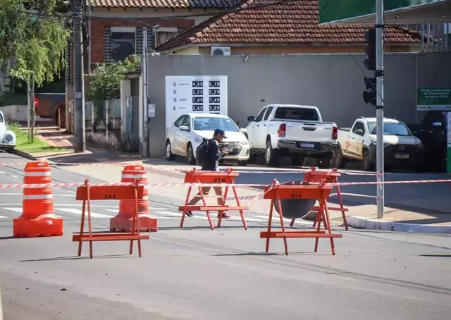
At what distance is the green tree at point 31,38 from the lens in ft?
127

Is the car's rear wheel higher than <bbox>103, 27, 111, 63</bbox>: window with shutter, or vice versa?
<bbox>103, 27, 111, 63</bbox>: window with shutter

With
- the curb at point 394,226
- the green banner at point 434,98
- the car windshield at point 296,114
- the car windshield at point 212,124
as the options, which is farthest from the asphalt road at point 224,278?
the green banner at point 434,98

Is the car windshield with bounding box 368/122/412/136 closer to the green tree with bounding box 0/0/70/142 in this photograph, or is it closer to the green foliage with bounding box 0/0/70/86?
the green foliage with bounding box 0/0/70/86

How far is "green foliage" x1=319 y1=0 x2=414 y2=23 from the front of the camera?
25.3m

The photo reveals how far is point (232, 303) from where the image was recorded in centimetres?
951

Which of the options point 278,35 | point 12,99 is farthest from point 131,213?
point 12,99

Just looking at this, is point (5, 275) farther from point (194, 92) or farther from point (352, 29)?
point (352, 29)

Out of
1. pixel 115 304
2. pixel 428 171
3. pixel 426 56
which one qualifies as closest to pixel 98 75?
Result: pixel 426 56

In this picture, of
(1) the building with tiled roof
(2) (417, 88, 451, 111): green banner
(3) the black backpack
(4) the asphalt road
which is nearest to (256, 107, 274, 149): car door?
(2) (417, 88, 451, 111): green banner

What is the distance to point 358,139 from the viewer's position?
98.1 feet

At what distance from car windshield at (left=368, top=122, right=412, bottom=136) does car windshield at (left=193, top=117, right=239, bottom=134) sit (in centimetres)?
424

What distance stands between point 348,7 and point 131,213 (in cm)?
1430

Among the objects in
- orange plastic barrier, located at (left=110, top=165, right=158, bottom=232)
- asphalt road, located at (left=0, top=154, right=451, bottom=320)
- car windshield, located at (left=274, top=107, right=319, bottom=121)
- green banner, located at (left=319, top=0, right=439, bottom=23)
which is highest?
green banner, located at (left=319, top=0, right=439, bottom=23)

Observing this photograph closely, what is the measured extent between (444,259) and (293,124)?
17268 mm
